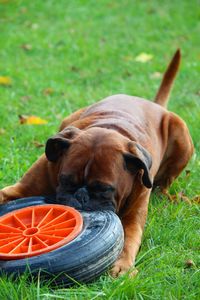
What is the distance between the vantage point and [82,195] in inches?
157

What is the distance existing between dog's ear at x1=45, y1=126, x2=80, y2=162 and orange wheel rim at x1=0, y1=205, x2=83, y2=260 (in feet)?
1.40

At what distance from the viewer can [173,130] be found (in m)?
5.64

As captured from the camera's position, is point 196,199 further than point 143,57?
No

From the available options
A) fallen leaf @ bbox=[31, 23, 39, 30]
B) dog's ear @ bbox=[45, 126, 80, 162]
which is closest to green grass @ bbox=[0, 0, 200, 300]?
fallen leaf @ bbox=[31, 23, 39, 30]

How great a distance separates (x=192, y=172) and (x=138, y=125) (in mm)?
1066

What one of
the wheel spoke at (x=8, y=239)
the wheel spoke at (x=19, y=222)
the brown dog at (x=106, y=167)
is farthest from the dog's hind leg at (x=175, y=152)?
the wheel spoke at (x=8, y=239)

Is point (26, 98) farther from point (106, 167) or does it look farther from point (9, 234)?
point (9, 234)

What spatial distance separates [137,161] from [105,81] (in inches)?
Result: 185

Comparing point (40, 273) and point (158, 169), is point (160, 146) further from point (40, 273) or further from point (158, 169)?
point (40, 273)

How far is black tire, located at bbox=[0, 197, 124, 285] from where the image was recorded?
11.2ft

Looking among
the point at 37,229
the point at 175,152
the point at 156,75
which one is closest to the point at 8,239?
the point at 37,229

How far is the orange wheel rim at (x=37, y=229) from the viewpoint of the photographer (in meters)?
3.59

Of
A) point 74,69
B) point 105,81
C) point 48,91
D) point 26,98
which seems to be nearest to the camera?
point 26,98

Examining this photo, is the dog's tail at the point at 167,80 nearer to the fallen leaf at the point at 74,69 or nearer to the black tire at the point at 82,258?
the black tire at the point at 82,258
